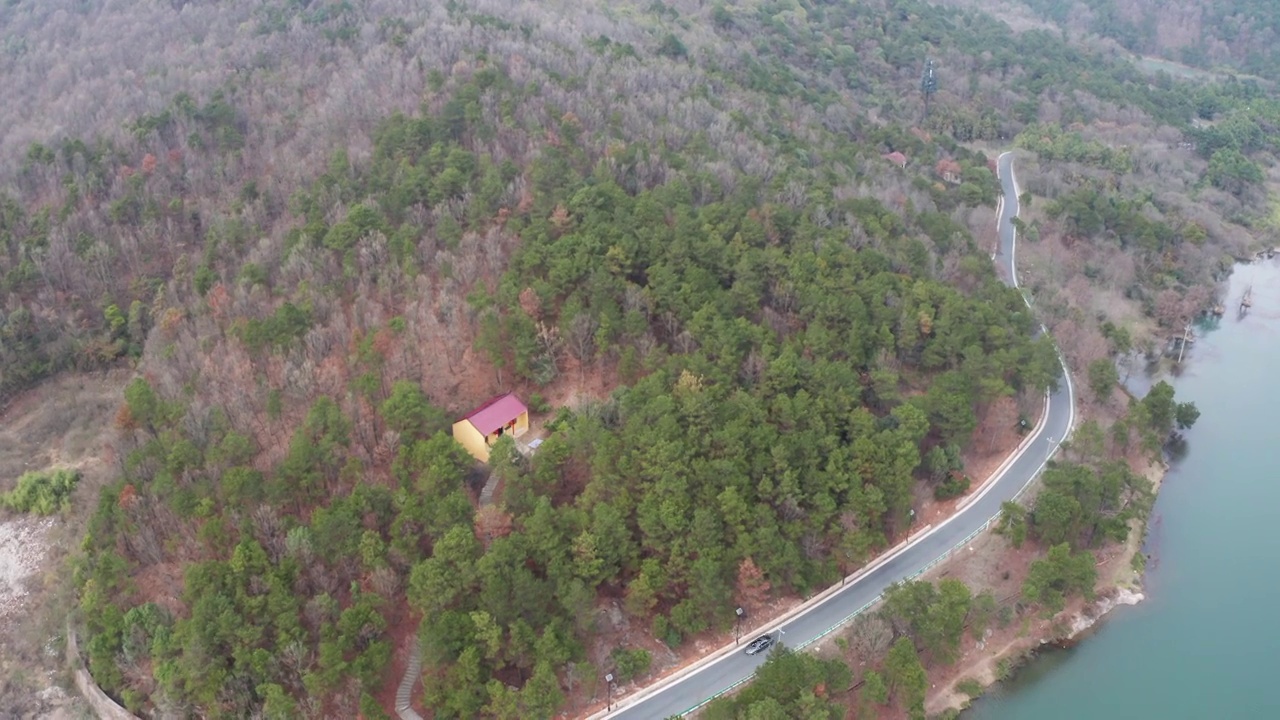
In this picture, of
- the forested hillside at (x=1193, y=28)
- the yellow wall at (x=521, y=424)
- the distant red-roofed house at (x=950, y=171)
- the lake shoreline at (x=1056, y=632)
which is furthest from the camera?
the forested hillside at (x=1193, y=28)

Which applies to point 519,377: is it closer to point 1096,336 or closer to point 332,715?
point 332,715

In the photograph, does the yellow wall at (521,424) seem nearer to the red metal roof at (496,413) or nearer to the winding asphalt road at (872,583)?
the red metal roof at (496,413)

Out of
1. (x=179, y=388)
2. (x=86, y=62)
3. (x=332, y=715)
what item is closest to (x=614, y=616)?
(x=332, y=715)

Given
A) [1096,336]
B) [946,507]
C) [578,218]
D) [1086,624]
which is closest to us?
[1086,624]

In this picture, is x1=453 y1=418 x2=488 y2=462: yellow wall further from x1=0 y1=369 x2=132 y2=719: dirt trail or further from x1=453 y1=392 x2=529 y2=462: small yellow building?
x1=0 y1=369 x2=132 y2=719: dirt trail

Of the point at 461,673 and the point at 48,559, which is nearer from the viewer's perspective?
the point at 461,673

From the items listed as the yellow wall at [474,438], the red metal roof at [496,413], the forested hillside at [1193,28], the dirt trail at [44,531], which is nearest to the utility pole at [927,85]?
the forested hillside at [1193,28]

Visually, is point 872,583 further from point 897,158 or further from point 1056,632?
point 897,158

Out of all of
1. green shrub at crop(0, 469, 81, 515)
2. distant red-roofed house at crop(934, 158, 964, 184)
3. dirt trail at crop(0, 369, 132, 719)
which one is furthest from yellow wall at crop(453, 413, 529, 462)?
distant red-roofed house at crop(934, 158, 964, 184)

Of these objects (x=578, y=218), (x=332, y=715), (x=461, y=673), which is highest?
(x=578, y=218)
